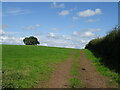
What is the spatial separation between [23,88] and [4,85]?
102 centimetres

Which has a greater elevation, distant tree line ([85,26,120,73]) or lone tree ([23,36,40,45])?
lone tree ([23,36,40,45])

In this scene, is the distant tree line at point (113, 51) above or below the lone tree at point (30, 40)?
below

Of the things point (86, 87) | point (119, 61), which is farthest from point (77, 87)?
point (119, 61)

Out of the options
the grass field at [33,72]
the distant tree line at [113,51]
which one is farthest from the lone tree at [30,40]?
the grass field at [33,72]

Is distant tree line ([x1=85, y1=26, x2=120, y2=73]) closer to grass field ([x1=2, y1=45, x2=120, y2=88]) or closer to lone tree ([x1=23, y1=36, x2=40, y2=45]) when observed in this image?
grass field ([x1=2, y1=45, x2=120, y2=88])

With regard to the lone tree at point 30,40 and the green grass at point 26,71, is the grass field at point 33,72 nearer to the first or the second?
the green grass at point 26,71

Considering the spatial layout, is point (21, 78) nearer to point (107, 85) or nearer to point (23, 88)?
point (23, 88)

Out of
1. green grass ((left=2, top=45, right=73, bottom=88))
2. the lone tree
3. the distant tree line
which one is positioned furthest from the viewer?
the lone tree

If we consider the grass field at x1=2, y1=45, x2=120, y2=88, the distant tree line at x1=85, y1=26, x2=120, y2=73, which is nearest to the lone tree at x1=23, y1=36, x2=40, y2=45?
the distant tree line at x1=85, y1=26, x2=120, y2=73

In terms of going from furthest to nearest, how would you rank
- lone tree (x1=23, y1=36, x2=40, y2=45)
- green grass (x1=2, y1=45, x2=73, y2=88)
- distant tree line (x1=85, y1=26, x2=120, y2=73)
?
1. lone tree (x1=23, y1=36, x2=40, y2=45)
2. distant tree line (x1=85, y1=26, x2=120, y2=73)
3. green grass (x1=2, y1=45, x2=73, y2=88)

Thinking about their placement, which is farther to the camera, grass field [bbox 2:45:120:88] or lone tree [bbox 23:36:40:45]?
lone tree [bbox 23:36:40:45]

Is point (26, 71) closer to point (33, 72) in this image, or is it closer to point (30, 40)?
point (33, 72)

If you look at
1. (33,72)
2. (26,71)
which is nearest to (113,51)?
(33,72)

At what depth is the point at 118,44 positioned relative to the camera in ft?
75.6
